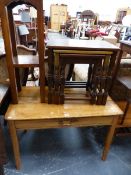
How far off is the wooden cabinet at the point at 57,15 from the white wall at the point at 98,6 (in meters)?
0.71

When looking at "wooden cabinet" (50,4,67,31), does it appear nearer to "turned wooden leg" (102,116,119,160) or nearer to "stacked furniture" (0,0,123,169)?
"stacked furniture" (0,0,123,169)

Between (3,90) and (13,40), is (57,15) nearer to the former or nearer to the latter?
(13,40)

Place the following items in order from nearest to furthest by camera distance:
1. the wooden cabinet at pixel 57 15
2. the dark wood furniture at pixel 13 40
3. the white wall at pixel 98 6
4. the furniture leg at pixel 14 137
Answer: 1. the dark wood furniture at pixel 13 40
2. the furniture leg at pixel 14 137
3. the wooden cabinet at pixel 57 15
4. the white wall at pixel 98 6

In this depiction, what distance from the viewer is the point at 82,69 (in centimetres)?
199

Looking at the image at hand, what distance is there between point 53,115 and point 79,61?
0.41m

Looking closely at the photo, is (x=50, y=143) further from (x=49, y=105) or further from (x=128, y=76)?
(x=128, y=76)

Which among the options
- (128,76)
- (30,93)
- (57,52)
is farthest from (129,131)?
(57,52)

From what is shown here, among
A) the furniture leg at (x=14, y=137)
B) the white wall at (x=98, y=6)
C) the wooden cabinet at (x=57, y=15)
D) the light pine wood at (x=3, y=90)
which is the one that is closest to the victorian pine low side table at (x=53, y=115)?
the furniture leg at (x=14, y=137)

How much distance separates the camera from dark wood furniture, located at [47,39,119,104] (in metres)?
1.04

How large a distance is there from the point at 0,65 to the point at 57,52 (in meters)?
0.62

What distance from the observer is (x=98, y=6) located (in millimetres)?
9016

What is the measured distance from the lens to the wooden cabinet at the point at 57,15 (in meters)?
7.87

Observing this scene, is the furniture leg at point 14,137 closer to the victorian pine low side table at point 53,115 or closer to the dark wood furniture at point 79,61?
the victorian pine low side table at point 53,115

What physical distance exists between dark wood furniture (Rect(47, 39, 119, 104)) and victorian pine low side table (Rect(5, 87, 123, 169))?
0.08 meters
